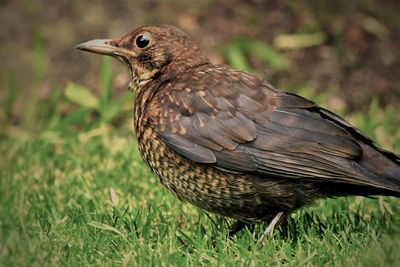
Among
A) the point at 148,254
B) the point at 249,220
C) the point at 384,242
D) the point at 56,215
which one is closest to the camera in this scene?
the point at 384,242

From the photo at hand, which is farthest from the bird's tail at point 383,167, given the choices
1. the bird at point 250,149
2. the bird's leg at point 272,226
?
the bird's leg at point 272,226

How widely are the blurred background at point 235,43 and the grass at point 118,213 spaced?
0.40 meters

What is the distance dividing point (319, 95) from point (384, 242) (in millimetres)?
3797

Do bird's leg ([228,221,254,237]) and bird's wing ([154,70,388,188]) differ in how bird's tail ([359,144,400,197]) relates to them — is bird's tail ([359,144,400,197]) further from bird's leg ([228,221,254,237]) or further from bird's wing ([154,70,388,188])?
bird's leg ([228,221,254,237])

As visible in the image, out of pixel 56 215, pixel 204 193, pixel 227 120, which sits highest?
pixel 227 120

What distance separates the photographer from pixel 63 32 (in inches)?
350

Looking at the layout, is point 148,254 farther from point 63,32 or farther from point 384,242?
point 63,32

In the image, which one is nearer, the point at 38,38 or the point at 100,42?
the point at 100,42

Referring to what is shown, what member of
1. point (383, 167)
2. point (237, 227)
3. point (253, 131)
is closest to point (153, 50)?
point (253, 131)

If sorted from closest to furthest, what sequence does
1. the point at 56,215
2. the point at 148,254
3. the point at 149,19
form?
the point at 148,254
the point at 56,215
the point at 149,19

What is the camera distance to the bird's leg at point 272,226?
508 centimetres

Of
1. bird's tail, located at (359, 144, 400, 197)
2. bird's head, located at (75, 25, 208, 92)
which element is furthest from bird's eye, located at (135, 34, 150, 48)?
bird's tail, located at (359, 144, 400, 197)

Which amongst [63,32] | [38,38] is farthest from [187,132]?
[63,32]

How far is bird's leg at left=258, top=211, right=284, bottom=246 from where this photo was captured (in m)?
5.08
